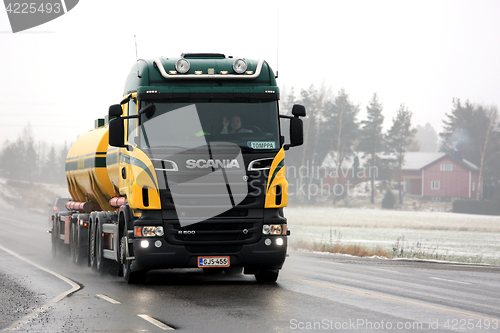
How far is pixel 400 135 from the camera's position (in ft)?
310

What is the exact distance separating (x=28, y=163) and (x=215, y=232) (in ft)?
489

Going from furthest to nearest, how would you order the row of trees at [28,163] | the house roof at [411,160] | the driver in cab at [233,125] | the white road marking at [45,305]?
the row of trees at [28,163], the house roof at [411,160], the driver in cab at [233,125], the white road marking at [45,305]

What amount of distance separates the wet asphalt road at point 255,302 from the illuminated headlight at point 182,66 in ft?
12.5

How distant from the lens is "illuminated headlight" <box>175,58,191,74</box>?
1252cm

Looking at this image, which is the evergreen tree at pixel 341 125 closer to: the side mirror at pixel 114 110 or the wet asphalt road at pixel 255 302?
the wet asphalt road at pixel 255 302

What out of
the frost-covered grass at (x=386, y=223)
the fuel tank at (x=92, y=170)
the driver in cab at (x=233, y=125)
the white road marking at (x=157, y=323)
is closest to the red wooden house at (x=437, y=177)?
the frost-covered grass at (x=386, y=223)

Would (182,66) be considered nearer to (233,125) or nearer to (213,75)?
(213,75)

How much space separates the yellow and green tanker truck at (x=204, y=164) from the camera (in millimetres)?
12023

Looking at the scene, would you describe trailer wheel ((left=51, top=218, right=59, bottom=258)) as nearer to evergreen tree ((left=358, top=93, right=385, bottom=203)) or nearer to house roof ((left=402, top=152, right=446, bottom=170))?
evergreen tree ((left=358, top=93, right=385, bottom=203))

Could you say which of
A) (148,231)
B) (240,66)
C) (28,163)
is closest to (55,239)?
(148,231)

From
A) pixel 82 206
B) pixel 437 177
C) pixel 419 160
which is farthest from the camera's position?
pixel 419 160

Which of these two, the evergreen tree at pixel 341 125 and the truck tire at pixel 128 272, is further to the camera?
the evergreen tree at pixel 341 125

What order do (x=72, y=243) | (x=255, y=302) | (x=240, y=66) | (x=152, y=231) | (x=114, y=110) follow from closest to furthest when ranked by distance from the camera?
(x=255, y=302), (x=152, y=231), (x=114, y=110), (x=240, y=66), (x=72, y=243)

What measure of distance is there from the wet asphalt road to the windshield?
253 centimetres
